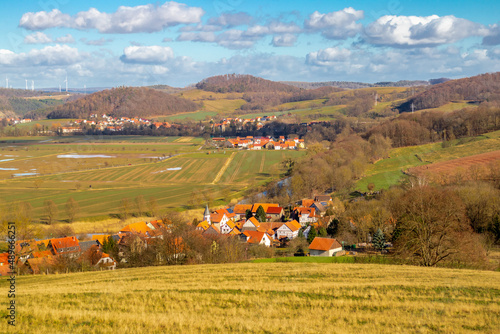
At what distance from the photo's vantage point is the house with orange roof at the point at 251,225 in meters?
47.4

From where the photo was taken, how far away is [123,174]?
72188 millimetres

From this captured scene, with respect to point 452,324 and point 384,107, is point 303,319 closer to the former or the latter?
point 452,324

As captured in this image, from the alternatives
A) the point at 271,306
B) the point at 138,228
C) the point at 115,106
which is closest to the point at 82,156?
the point at 138,228

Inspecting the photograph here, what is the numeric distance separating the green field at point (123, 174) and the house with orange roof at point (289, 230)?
1267 centimetres

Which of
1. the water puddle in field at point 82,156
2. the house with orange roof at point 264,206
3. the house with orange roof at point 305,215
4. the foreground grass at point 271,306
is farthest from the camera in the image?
the water puddle in field at point 82,156

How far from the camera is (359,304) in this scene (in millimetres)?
11445

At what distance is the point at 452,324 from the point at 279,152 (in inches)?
3683

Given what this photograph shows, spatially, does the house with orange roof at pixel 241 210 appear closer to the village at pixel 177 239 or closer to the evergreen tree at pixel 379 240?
the village at pixel 177 239

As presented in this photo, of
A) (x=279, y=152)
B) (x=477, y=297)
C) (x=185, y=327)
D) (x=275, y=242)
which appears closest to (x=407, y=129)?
(x=279, y=152)

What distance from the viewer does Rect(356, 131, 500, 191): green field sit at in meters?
57.6

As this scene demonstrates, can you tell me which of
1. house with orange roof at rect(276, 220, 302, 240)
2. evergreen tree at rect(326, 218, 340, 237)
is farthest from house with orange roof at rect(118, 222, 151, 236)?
evergreen tree at rect(326, 218, 340, 237)

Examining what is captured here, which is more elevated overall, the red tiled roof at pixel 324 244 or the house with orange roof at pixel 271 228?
the red tiled roof at pixel 324 244

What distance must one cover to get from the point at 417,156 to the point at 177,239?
52.9 meters

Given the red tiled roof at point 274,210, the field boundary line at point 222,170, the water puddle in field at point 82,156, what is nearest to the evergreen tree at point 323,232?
the red tiled roof at point 274,210
